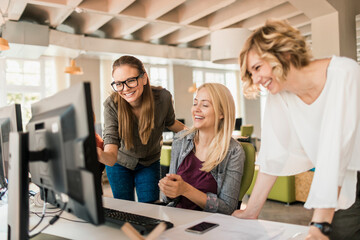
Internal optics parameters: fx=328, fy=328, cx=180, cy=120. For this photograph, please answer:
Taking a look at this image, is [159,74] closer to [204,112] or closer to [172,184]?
[204,112]

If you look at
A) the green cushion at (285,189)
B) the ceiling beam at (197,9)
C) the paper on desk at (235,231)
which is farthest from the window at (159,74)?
the paper on desk at (235,231)

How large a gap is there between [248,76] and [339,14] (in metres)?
3.95

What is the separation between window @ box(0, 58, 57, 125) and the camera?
7.39 meters

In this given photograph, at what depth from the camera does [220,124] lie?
1.89 m

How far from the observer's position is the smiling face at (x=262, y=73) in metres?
1.18

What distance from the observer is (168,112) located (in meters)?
2.20

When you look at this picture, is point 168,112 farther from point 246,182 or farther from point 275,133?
point 275,133

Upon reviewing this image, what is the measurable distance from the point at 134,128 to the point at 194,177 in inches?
21.0

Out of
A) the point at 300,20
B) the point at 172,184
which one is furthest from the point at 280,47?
the point at 300,20

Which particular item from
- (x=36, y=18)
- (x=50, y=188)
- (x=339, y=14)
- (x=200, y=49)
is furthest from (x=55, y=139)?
(x=200, y=49)

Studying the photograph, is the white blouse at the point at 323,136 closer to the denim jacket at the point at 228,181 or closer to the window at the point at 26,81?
the denim jacket at the point at 228,181

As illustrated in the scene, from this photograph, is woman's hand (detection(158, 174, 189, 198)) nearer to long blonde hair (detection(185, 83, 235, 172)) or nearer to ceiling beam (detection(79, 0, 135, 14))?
long blonde hair (detection(185, 83, 235, 172))

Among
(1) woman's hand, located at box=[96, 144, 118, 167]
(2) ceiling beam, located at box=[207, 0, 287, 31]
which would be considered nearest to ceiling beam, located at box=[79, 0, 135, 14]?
(2) ceiling beam, located at box=[207, 0, 287, 31]

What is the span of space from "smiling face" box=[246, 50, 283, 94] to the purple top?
669mm
